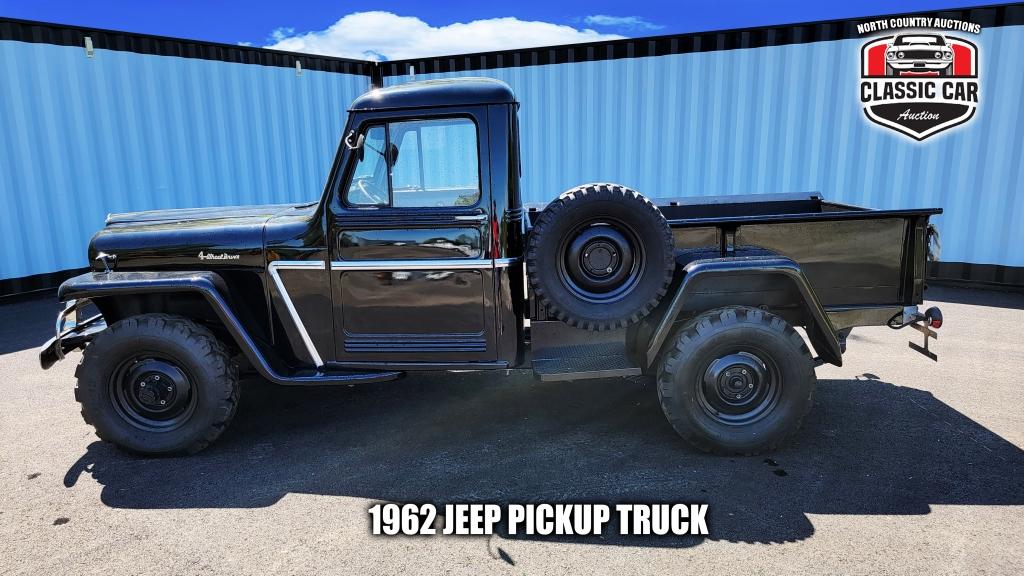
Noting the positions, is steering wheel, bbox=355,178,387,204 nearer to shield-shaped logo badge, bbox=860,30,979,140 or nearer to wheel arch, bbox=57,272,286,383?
wheel arch, bbox=57,272,286,383

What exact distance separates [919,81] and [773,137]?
80.0 inches

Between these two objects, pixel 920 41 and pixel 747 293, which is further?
pixel 920 41

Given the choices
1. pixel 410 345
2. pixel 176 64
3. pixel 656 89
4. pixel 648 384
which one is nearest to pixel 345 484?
pixel 410 345

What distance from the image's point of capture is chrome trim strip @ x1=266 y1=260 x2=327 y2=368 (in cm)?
405

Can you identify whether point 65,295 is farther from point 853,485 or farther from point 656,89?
point 656,89

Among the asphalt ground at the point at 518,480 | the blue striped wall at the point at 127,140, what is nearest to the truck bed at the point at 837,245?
the asphalt ground at the point at 518,480

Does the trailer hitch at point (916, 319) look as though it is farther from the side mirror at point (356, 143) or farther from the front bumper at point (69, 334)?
the front bumper at point (69, 334)

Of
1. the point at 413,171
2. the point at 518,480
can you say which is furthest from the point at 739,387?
the point at 413,171

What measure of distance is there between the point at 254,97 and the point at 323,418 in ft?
26.7

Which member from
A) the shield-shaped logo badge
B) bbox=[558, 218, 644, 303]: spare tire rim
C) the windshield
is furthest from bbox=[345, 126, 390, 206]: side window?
the windshield

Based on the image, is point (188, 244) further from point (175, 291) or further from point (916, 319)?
point (916, 319)

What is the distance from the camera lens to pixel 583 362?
4.02 m

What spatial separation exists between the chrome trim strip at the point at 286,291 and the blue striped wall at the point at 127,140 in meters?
7.21

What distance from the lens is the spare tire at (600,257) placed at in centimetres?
374
